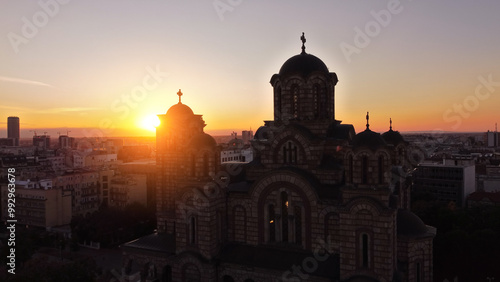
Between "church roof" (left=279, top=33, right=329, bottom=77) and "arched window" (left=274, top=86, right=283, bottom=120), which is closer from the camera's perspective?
"church roof" (left=279, top=33, right=329, bottom=77)

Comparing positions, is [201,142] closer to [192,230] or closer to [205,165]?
[205,165]

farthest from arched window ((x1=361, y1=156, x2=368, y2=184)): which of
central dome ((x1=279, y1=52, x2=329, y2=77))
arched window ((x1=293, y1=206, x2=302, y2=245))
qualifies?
central dome ((x1=279, y1=52, x2=329, y2=77))

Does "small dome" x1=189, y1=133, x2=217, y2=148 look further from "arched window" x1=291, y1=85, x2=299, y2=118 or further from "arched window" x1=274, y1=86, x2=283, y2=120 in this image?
"arched window" x1=291, y1=85, x2=299, y2=118

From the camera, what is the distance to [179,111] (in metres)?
25.0

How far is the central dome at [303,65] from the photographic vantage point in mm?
21562

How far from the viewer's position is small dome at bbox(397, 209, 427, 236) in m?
19.3

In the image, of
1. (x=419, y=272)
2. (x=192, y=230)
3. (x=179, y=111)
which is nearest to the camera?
(x=419, y=272)

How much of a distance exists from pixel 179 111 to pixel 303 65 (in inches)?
340

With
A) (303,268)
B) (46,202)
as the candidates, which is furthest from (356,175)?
(46,202)

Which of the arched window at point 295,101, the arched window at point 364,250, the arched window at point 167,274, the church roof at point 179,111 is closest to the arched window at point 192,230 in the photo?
the arched window at point 167,274

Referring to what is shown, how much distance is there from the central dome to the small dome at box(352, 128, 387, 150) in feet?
17.3

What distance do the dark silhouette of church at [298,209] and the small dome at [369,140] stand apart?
0.05 meters

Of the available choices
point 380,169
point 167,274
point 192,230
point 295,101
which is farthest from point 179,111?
point 380,169

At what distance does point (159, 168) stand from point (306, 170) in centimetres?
1059
